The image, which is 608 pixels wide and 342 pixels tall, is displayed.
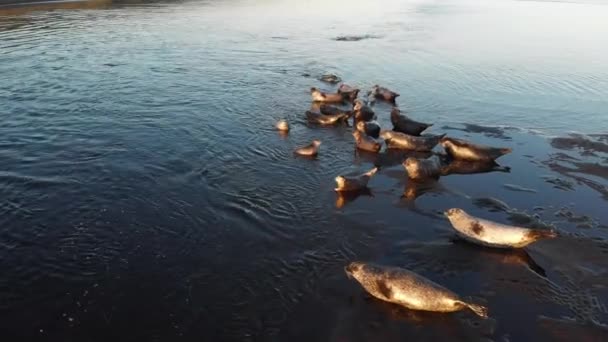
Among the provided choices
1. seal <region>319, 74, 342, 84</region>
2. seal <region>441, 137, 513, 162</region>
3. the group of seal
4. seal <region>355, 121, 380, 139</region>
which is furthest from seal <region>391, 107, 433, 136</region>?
seal <region>319, 74, 342, 84</region>

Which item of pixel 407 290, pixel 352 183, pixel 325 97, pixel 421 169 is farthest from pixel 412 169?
pixel 325 97

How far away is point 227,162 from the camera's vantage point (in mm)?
11508

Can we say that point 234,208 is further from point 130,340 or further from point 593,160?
point 593,160

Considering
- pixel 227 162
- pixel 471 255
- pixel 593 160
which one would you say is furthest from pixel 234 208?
pixel 593 160

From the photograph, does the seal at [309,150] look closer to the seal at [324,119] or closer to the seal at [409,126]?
the seal at [324,119]

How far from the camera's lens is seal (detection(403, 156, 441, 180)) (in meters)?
11.0

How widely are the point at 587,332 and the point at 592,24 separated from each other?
4347 centimetres

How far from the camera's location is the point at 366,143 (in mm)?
12898

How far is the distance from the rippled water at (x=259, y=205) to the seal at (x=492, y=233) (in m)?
0.22

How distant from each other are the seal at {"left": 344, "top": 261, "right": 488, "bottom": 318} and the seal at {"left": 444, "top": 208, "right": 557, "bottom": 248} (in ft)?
6.25

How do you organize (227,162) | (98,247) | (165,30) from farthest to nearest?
1. (165,30)
2. (227,162)
3. (98,247)

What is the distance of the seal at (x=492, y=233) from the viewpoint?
7.72 metres

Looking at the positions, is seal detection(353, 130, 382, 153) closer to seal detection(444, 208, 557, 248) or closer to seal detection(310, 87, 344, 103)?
seal detection(310, 87, 344, 103)

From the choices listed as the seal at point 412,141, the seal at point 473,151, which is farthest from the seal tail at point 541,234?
the seal at point 412,141
